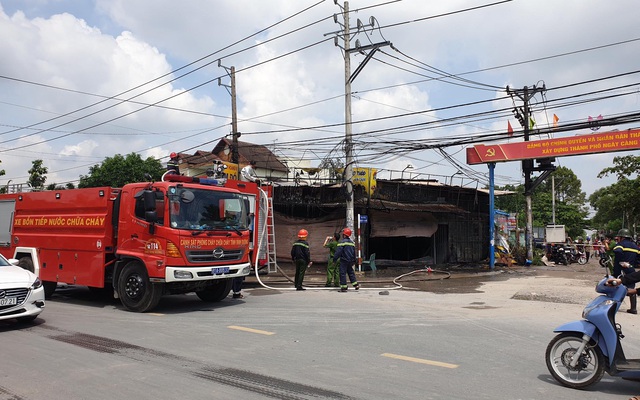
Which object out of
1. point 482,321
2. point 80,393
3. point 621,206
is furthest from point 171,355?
point 621,206

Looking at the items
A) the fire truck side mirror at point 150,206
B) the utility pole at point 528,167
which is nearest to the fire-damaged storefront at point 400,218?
the utility pole at point 528,167

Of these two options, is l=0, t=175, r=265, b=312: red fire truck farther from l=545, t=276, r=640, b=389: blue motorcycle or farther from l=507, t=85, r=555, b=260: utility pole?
l=507, t=85, r=555, b=260: utility pole

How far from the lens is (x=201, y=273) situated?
957 cm

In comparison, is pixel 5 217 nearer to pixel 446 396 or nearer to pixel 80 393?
pixel 80 393

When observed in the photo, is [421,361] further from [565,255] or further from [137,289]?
[565,255]

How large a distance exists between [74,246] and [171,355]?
5917 mm

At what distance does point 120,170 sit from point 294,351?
38569 millimetres

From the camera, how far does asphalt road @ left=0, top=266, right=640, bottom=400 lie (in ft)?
16.3

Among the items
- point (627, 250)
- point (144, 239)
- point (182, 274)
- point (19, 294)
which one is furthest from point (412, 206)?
point (19, 294)

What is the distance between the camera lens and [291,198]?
22.3m

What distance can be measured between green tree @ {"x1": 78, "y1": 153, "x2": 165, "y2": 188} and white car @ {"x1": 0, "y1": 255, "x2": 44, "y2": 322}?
3337 cm

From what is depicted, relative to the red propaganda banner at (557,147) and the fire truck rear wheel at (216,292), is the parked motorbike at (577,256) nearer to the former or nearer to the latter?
the red propaganda banner at (557,147)

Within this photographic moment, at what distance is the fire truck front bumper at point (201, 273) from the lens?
926 centimetres

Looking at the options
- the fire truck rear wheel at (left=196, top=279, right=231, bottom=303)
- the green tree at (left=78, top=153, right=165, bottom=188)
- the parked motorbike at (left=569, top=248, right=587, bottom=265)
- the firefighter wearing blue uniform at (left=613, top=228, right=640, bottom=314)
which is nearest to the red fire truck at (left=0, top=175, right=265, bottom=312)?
the fire truck rear wheel at (left=196, top=279, right=231, bottom=303)
